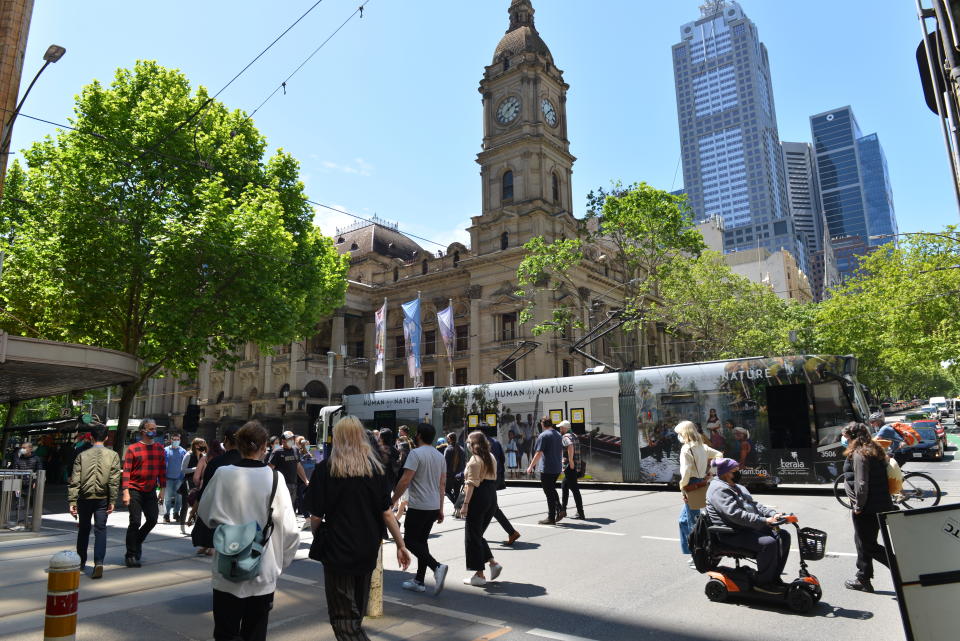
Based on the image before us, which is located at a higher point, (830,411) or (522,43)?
(522,43)

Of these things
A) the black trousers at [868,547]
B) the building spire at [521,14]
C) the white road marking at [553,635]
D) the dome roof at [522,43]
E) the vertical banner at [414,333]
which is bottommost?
the white road marking at [553,635]

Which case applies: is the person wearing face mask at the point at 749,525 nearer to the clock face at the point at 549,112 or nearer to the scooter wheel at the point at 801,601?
the scooter wheel at the point at 801,601

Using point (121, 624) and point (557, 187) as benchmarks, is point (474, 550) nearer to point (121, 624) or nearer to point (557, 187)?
point (121, 624)

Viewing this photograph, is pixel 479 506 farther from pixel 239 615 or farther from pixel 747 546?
pixel 239 615

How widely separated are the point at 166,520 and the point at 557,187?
3674cm

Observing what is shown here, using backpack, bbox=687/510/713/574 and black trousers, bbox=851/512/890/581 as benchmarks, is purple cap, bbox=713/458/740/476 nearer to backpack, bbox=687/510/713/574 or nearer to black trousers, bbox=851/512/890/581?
backpack, bbox=687/510/713/574

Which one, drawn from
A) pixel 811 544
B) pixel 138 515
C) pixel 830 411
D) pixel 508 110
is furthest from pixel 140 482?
pixel 508 110

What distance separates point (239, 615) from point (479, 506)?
3870mm

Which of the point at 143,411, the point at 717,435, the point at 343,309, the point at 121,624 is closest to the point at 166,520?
the point at 121,624

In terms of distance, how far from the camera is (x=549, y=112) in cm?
4541

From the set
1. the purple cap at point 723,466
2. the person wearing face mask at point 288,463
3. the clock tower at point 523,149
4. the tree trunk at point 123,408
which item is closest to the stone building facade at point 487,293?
the clock tower at point 523,149

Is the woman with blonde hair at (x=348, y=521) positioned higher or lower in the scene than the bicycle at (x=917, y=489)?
higher

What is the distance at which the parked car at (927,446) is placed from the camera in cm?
2525

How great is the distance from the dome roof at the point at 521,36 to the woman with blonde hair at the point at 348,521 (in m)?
45.3
